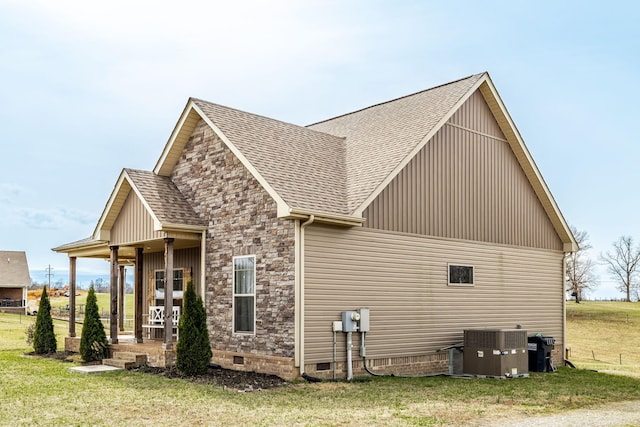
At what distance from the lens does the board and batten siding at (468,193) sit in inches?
635

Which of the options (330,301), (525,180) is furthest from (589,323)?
(330,301)

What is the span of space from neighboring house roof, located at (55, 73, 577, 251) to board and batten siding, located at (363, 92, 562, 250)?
0.36 meters

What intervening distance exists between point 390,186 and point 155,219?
17.2ft

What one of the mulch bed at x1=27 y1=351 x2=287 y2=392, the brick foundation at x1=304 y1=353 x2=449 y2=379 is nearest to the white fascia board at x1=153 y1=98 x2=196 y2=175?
the mulch bed at x1=27 y1=351 x2=287 y2=392

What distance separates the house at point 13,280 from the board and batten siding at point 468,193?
4678 centimetres

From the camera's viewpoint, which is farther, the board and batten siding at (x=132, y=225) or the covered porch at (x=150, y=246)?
the board and batten siding at (x=132, y=225)

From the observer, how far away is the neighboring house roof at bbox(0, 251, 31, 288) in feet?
189

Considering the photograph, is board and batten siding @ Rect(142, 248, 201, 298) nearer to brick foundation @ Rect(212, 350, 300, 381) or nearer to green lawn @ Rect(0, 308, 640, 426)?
brick foundation @ Rect(212, 350, 300, 381)

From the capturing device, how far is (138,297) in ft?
64.6

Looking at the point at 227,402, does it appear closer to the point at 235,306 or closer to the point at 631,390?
the point at 235,306

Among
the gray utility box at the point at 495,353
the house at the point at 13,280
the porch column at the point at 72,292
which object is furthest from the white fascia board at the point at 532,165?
the house at the point at 13,280

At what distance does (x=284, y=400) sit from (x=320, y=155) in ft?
24.3

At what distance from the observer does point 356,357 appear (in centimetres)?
1472

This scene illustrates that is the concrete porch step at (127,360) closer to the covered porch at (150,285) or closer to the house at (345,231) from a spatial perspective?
the covered porch at (150,285)
